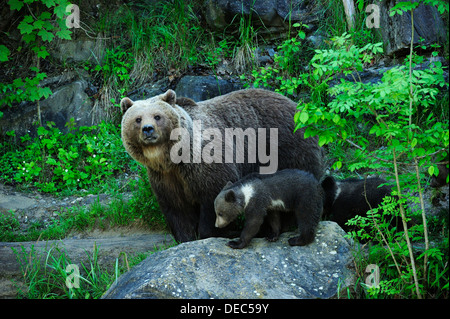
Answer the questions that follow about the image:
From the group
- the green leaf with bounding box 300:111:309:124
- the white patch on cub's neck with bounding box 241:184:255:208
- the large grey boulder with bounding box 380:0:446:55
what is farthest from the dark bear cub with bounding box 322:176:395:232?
the large grey boulder with bounding box 380:0:446:55

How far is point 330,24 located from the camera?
34.2ft

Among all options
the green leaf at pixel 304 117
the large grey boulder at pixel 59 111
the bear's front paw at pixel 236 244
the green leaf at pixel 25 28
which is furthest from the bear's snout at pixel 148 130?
the green leaf at pixel 25 28

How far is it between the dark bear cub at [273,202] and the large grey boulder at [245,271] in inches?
6.1

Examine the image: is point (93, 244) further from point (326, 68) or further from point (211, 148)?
point (326, 68)

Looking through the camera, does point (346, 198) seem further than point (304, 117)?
Yes

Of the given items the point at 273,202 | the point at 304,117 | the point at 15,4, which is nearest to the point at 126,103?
the point at 273,202

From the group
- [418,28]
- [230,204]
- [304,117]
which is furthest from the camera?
[418,28]

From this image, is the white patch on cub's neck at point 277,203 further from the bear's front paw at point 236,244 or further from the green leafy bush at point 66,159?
the green leafy bush at point 66,159

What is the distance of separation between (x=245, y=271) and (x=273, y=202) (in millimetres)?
968

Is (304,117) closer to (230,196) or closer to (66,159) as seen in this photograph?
(230,196)

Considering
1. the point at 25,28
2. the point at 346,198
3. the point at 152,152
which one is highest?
the point at 25,28

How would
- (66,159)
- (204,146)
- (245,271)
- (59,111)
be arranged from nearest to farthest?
(245,271) → (204,146) → (66,159) → (59,111)

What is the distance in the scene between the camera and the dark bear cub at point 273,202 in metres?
5.76

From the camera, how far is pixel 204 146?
22.4ft
